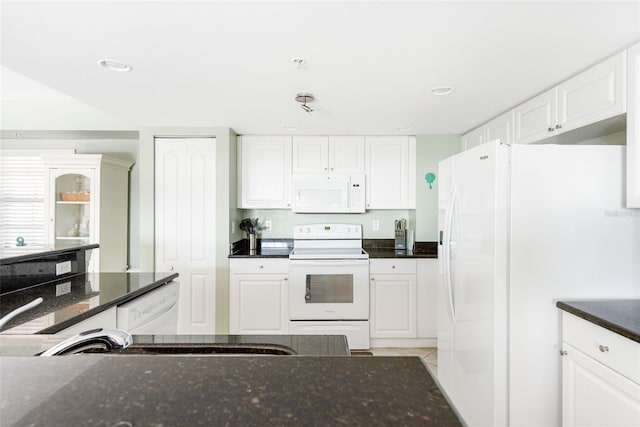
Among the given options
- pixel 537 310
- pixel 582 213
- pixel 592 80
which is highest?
pixel 592 80

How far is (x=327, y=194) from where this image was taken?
3.24m

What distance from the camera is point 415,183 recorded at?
3.26m

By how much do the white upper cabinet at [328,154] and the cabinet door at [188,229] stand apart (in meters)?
0.89

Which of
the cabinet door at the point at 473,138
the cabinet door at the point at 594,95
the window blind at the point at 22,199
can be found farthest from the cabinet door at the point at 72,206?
the cabinet door at the point at 594,95

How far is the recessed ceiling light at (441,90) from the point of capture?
2019 millimetres

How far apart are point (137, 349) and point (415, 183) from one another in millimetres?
2894

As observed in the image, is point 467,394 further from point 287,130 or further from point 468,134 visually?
point 287,130

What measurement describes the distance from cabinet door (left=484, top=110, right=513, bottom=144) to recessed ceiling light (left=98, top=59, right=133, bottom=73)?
8.58 ft

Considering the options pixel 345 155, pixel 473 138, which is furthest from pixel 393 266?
pixel 473 138

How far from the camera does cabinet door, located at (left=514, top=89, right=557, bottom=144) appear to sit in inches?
77.1

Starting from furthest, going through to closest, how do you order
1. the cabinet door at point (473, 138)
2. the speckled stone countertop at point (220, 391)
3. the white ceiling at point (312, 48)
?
1. the cabinet door at point (473, 138)
2. the white ceiling at point (312, 48)
3. the speckled stone countertop at point (220, 391)

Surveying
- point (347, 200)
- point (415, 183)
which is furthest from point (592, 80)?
point (347, 200)

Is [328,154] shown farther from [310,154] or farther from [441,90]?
[441,90]

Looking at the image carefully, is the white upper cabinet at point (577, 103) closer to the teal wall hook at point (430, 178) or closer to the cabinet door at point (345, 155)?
the teal wall hook at point (430, 178)
